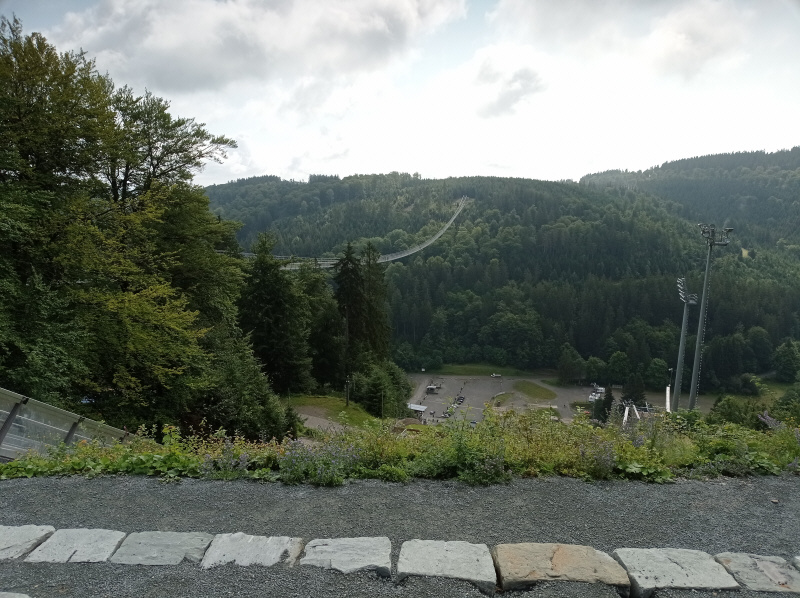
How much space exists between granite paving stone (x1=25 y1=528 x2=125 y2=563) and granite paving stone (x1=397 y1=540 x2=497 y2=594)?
2.18 meters

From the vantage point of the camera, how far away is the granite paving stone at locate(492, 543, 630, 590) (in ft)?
10.8

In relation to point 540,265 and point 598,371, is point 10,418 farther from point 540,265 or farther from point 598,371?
point 540,265

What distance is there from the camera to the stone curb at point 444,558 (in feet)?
10.9

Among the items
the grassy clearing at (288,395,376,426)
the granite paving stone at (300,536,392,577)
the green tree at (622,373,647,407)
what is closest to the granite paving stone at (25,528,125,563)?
the granite paving stone at (300,536,392,577)

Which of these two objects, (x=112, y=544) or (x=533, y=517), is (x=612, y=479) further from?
(x=112, y=544)

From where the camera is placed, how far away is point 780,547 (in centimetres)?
385

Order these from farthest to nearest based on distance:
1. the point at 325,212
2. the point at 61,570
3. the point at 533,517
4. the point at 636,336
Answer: the point at 325,212 → the point at 636,336 → the point at 533,517 → the point at 61,570

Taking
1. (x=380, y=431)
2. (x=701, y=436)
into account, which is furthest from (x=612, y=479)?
(x=380, y=431)

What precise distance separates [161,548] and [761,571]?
4.39 metres

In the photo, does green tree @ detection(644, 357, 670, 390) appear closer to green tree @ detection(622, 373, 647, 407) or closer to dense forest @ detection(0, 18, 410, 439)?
green tree @ detection(622, 373, 647, 407)

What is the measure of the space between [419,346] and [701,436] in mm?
87087

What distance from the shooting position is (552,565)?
3.46 meters

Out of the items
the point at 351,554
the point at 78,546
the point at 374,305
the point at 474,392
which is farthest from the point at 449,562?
the point at 474,392

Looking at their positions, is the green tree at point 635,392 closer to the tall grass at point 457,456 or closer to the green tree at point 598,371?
the green tree at point 598,371
